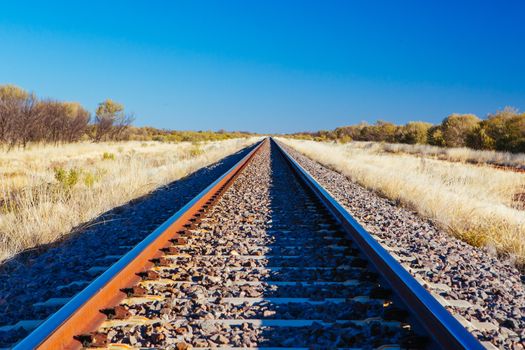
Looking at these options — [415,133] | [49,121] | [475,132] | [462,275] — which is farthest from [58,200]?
[415,133]

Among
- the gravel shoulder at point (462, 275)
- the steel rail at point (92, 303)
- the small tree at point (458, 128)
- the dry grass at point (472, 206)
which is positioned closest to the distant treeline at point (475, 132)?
the small tree at point (458, 128)

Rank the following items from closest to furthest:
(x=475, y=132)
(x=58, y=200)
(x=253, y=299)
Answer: (x=253, y=299), (x=58, y=200), (x=475, y=132)

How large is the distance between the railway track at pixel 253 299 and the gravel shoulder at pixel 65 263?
51cm

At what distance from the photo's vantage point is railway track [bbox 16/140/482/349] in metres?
2.53

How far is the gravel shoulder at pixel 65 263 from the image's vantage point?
324 centimetres

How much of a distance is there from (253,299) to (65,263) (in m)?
2.22

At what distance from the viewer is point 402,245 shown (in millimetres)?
5293

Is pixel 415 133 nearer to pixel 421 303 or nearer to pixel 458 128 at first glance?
pixel 458 128

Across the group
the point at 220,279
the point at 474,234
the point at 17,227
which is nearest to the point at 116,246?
the point at 17,227

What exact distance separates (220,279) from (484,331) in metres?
1.92

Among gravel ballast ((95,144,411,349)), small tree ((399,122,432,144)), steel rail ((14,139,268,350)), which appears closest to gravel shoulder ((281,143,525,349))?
gravel ballast ((95,144,411,349))

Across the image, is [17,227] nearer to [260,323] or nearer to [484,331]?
[260,323]

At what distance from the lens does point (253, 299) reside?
3262 millimetres

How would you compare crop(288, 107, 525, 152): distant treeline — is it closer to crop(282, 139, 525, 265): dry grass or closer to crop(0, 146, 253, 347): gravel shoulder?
crop(282, 139, 525, 265): dry grass
